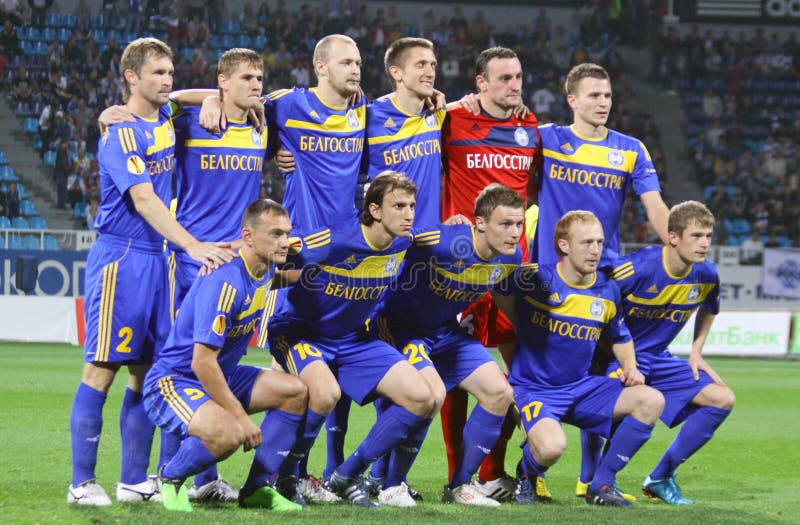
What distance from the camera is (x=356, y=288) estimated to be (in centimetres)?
592

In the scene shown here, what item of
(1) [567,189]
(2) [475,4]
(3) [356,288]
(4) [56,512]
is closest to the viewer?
(4) [56,512]

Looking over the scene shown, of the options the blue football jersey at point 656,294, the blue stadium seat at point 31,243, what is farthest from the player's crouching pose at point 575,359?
the blue stadium seat at point 31,243

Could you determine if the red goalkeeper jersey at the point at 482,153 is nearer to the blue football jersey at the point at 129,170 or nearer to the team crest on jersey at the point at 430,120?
the team crest on jersey at the point at 430,120

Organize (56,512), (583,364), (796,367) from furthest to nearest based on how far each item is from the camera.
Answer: (796,367) < (583,364) < (56,512)

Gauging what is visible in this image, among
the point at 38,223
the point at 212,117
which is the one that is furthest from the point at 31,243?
the point at 212,117

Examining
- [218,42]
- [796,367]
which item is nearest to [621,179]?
[796,367]

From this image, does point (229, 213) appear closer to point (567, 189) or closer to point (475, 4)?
point (567, 189)

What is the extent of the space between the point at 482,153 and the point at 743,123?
18857mm

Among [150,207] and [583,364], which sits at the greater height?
[150,207]

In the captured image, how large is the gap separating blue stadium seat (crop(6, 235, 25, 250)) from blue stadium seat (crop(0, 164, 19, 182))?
146 inches

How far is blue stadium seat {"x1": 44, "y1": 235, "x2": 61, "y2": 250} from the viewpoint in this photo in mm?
16812

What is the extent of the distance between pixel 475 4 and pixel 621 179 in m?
19.9

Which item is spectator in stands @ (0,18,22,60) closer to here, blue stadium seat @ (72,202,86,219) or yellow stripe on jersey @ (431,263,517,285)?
blue stadium seat @ (72,202,86,219)

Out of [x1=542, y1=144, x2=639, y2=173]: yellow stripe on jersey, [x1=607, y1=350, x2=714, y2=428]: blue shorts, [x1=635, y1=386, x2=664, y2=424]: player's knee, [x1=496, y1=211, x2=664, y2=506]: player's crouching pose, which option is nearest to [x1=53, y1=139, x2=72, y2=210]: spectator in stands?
[x1=542, y1=144, x2=639, y2=173]: yellow stripe on jersey
